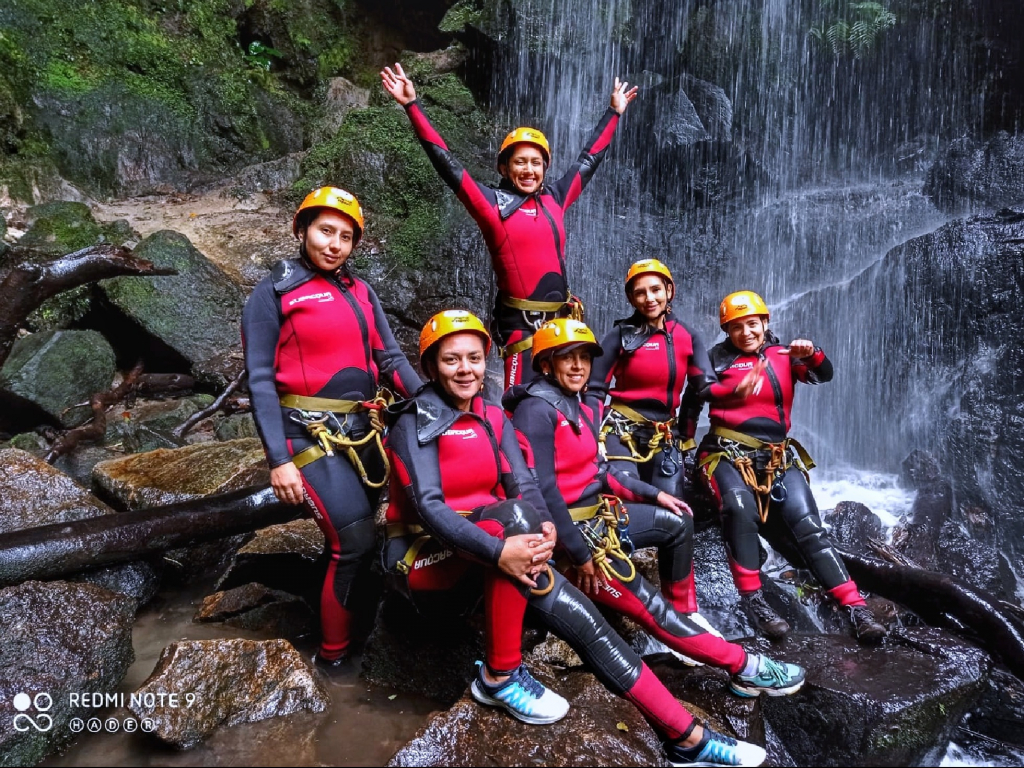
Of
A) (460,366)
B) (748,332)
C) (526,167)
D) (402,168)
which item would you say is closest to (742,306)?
(748,332)

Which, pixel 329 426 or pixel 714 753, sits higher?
pixel 329 426

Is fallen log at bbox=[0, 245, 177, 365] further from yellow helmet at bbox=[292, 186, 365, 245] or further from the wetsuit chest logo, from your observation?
the wetsuit chest logo

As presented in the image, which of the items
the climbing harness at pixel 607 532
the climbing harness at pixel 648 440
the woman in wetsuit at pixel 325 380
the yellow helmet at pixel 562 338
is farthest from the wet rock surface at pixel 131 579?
the climbing harness at pixel 648 440

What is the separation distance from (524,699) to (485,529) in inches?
28.1

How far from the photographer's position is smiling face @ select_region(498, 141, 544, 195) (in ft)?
14.9

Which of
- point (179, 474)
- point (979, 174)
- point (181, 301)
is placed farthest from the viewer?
point (979, 174)

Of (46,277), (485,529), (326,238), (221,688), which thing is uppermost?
(326,238)

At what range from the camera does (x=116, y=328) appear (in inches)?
342

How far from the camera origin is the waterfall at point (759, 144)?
10.6 meters

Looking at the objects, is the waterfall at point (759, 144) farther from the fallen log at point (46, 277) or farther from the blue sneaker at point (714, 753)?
the blue sneaker at point (714, 753)

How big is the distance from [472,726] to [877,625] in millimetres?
2666

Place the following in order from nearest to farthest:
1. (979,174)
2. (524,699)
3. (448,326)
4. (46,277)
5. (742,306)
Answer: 1. (524,699)
2. (448,326)
3. (742,306)
4. (46,277)
5. (979,174)

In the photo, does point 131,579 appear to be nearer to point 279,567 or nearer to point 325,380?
point 279,567

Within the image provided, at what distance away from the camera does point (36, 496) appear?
469 centimetres
